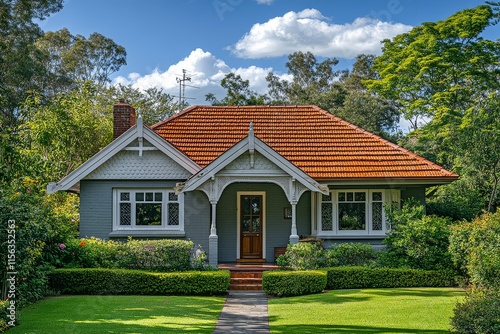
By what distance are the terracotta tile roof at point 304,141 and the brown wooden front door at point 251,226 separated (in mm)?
2081

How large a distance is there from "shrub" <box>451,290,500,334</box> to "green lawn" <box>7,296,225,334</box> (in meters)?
4.96

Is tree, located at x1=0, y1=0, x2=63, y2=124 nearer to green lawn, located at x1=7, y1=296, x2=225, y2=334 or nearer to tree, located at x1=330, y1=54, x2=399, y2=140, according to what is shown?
tree, located at x1=330, y1=54, x2=399, y2=140

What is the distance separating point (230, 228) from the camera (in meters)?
21.3

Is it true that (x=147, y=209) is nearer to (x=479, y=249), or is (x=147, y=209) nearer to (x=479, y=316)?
(x=479, y=249)

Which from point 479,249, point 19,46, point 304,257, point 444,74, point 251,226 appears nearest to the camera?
point 479,249

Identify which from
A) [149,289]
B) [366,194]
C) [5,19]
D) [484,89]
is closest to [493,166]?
[366,194]

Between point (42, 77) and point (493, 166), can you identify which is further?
point (42, 77)

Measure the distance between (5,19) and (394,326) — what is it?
108ft

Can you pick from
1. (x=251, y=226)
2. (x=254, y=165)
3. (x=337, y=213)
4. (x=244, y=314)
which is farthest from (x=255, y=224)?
(x=244, y=314)

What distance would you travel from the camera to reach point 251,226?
21375 mm

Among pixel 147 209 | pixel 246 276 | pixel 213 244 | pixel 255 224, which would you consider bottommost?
pixel 246 276

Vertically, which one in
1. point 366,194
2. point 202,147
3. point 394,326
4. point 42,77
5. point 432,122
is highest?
point 42,77

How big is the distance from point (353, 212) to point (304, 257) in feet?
12.3

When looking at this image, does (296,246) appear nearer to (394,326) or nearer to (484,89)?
(394,326)
